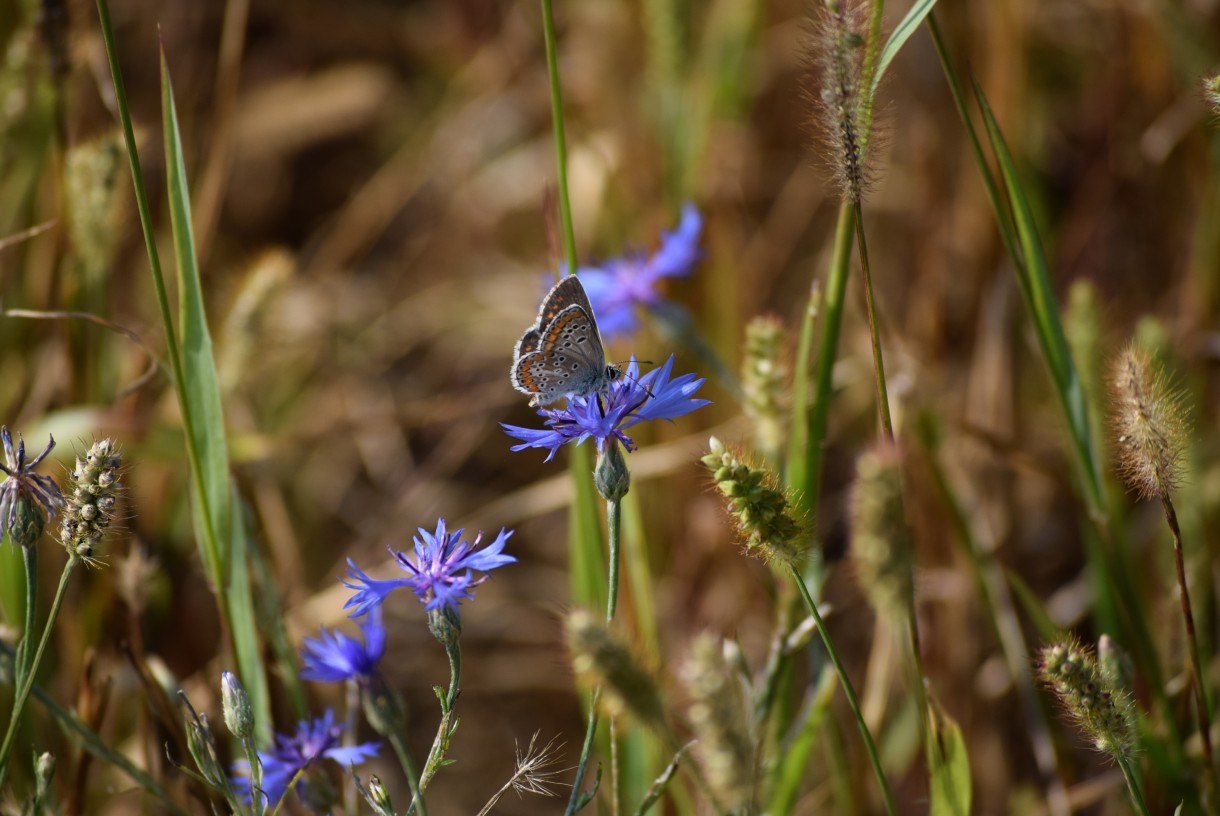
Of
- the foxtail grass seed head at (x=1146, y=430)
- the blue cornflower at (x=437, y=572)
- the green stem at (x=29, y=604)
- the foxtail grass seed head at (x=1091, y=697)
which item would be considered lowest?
the foxtail grass seed head at (x=1091, y=697)

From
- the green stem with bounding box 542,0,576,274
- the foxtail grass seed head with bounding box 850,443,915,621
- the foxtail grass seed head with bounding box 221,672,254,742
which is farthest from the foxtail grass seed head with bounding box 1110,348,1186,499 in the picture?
→ the foxtail grass seed head with bounding box 221,672,254,742

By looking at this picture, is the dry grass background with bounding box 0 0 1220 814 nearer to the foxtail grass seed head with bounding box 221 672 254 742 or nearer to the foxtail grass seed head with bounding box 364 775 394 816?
→ the foxtail grass seed head with bounding box 221 672 254 742

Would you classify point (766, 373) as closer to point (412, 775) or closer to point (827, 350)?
point (827, 350)

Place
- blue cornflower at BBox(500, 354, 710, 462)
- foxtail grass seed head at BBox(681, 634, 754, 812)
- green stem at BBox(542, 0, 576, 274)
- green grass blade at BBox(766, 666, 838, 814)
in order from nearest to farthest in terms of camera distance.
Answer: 1. foxtail grass seed head at BBox(681, 634, 754, 812)
2. blue cornflower at BBox(500, 354, 710, 462)
3. green stem at BBox(542, 0, 576, 274)
4. green grass blade at BBox(766, 666, 838, 814)

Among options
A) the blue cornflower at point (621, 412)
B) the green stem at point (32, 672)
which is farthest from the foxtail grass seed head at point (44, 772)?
the blue cornflower at point (621, 412)

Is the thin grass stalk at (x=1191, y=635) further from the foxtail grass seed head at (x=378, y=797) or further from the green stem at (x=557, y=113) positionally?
the foxtail grass seed head at (x=378, y=797)

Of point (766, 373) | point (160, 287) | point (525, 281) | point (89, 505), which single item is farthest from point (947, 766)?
point (525, 281)
